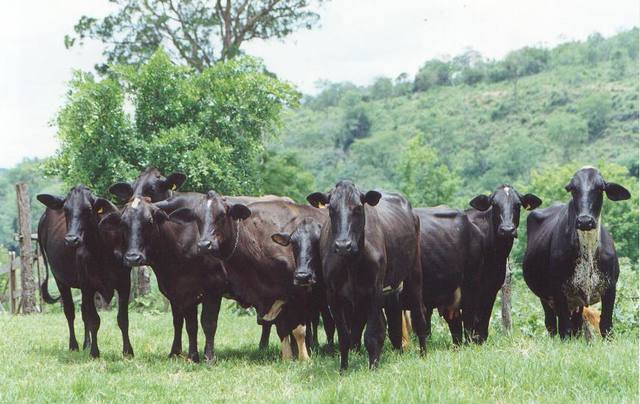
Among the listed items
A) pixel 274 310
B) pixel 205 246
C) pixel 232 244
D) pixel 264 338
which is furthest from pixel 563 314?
pixel 205 246

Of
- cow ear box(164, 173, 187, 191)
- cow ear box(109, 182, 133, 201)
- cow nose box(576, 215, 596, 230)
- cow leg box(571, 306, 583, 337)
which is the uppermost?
cow ear box(164, 173, 187, 191)

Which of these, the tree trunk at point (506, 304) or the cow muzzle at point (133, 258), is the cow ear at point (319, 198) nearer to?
the cow muzzle at point (133, 258)

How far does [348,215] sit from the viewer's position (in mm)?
7727

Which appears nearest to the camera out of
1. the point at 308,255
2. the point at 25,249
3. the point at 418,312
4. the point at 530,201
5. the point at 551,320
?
the point at 418,312

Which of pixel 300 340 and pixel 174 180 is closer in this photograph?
pixel 300 340

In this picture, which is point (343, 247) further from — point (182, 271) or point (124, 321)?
point (124, 321)

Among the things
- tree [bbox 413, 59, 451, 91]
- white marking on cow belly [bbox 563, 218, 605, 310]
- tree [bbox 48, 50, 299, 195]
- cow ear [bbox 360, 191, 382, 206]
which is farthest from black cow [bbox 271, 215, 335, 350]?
tree [bbox 413, 59, 451, 91]

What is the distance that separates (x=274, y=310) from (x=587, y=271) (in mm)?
3969

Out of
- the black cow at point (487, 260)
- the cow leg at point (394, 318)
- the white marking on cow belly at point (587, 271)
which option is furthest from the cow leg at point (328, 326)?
the white marking on cow belly at point (587, 271)

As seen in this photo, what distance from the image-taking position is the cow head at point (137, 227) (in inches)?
363

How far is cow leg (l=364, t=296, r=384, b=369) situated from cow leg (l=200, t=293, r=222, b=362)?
2.32 meters

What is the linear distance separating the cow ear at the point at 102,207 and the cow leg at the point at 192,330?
168 cm

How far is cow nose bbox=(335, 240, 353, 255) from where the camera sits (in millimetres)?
7410

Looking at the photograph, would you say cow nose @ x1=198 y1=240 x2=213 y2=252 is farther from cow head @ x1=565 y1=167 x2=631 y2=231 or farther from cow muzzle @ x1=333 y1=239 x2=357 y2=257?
cow head @ x1=565 y1=167 x2=631 y2=231
